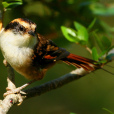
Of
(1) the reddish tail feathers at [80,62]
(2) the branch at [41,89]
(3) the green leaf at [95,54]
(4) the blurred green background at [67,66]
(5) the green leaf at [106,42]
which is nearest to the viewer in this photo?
(2) the branch at [41,89]

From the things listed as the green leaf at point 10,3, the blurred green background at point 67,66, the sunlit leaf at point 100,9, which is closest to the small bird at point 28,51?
the green leaf at point 10,3

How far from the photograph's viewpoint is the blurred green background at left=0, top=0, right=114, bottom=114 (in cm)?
402

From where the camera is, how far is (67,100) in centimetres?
534

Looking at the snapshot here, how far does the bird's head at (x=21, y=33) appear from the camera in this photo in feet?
10.4

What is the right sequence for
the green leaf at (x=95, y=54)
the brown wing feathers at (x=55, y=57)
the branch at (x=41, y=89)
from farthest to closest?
the brown wing feathers at (x=55, y=57) → the green leaf at (x=95, y=54) → the branch at (x=41, y=89)

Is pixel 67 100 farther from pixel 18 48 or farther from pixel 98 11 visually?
pixel 18 48

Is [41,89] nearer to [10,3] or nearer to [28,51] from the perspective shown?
[28,51]

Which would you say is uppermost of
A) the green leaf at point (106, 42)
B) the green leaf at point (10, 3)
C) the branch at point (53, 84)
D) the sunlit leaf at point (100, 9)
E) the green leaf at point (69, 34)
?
the green leaf at point (10, 3)

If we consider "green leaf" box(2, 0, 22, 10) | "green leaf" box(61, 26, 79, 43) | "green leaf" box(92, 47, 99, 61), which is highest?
"green leaf" box(2, 0, 22, 10)

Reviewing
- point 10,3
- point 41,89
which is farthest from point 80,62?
point 10,3

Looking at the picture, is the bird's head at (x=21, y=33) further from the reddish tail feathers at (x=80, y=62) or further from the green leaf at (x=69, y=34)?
the reddish tail feathers at (x=80, y=62)

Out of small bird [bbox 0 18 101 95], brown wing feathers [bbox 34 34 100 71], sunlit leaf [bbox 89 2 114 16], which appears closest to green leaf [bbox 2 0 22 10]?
small bird [bbox 0 18 101 95]

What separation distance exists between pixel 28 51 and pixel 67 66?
77cm

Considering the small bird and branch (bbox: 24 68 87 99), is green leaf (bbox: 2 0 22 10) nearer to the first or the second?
the small bird
